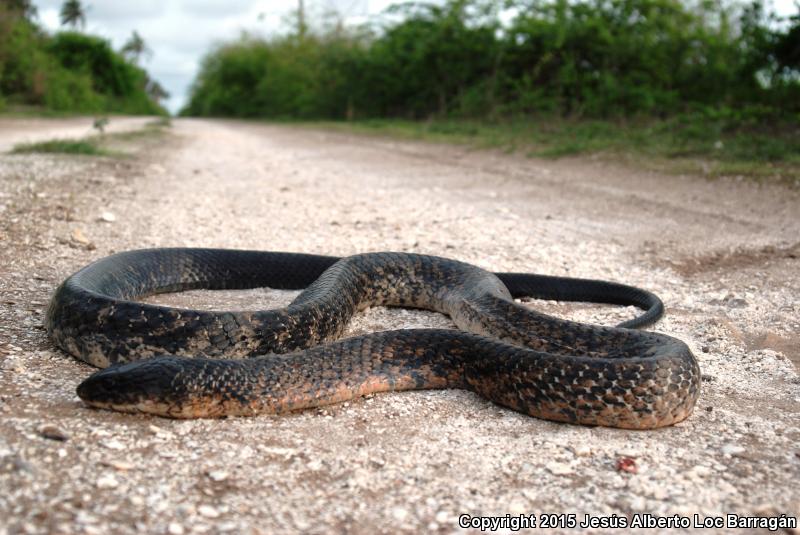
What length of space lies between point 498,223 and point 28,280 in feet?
14.8

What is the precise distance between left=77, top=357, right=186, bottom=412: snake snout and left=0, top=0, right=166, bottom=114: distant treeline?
29.9 metres

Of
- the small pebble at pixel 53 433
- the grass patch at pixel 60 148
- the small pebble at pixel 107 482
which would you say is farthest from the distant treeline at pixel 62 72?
the small pebble at pixel 107 482

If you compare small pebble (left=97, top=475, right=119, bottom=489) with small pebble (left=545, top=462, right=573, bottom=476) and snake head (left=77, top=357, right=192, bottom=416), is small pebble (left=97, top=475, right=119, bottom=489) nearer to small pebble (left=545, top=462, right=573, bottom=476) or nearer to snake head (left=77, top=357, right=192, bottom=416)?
snake head (left=77, top=357, right=192, bottom=416)

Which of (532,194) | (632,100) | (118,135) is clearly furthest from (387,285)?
(118,135)

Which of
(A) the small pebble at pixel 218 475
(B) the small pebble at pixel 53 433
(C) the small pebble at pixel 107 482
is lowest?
(A) the small pebble at pixel 218 475

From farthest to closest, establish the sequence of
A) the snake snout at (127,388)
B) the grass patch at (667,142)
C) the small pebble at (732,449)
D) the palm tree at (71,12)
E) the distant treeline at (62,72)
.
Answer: the palm tree at (71,12) < the distant treeline at (62,72) < the grass patch at (667,142) < the snake snout at (127,388) < the small pebble at (732,449)

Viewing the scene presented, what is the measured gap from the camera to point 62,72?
40250 millimetres

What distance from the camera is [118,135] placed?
1864cm

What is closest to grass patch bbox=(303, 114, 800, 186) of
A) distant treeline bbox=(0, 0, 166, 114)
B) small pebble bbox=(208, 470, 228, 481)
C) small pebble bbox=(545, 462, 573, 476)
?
small pebble bbox=(545, 462, 573, 476)

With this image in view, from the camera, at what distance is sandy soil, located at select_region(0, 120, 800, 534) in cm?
262

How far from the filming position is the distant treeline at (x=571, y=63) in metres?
15.5

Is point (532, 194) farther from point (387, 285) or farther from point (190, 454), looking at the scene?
point (190, 454)

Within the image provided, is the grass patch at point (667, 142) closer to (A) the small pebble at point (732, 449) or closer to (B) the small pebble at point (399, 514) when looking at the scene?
(A) the small pebble at point (732, 449)

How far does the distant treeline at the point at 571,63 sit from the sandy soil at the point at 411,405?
711 cm
